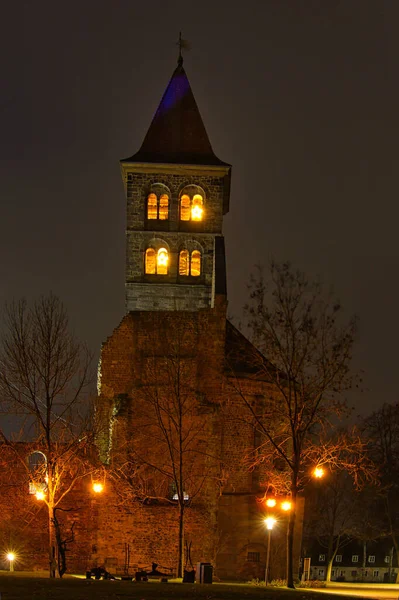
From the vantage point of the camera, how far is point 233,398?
3519 centimetres

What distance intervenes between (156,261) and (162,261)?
13.9 inches

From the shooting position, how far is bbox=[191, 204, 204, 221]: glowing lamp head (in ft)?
169

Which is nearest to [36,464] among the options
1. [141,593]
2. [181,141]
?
[141,593]

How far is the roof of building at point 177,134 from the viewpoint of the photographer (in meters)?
51.8

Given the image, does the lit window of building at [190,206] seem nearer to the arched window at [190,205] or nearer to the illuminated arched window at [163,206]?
the arched window at [190,205]

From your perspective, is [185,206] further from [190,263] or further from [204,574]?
[204,574]

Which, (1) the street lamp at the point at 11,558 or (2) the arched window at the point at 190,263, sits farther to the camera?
(2) the arched window at the point at 190,263

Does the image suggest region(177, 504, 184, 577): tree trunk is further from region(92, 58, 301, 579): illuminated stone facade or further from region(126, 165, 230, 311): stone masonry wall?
region(126, 165, 230, 311): stone masonry wall

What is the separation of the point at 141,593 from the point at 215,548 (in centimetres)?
1435

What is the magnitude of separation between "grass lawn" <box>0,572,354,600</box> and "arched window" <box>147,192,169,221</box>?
106 feet

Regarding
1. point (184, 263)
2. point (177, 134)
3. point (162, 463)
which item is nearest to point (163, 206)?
point (184, 263)

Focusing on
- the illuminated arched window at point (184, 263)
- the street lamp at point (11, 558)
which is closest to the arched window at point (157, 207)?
the illuminated arched window at point (184, 263)

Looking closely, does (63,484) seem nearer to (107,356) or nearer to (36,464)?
(36,464)

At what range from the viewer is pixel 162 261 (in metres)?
50.7
